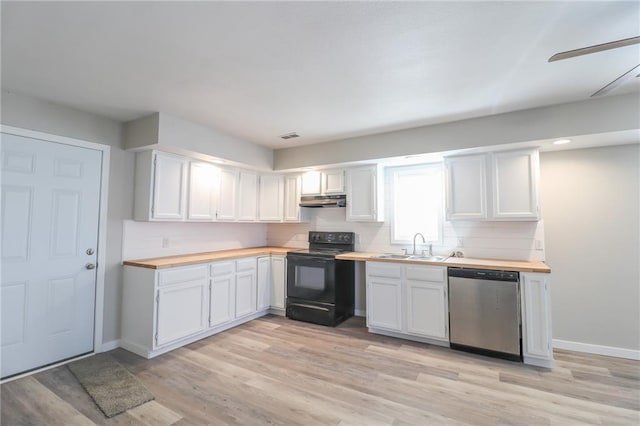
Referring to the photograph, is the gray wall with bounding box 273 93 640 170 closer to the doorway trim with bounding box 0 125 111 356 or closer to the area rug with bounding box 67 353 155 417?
the doorway trim with bounding box 0 125 111 356

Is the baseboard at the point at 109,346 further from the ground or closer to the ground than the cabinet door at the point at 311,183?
closer to the ground

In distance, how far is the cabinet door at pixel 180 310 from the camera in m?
3.17

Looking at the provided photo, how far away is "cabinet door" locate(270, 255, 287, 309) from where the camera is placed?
15.0 feet

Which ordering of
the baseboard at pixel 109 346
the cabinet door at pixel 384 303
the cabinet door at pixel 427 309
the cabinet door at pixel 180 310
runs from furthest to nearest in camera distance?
1. the cabinet door at pixel 384 303
2. the cabinet door at pixel 427 309
3. the baseboard at pixel 109 346
4. the cabinet door at pixel 180 310

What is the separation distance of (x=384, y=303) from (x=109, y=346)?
124 inches

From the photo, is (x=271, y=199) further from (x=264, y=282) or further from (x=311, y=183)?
(x=264, y=282)

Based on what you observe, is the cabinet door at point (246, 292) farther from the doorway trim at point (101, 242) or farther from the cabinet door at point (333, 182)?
the cabinet door at point (333, 182)

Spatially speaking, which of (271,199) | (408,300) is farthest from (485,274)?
(271,199)

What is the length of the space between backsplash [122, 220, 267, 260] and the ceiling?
137 cm

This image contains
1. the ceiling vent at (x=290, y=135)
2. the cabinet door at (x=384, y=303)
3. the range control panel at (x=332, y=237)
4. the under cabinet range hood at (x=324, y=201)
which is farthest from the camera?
the range control panel at (x=332, y=237)

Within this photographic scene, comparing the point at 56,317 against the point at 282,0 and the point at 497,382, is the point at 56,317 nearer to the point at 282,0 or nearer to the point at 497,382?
the point at 282,0

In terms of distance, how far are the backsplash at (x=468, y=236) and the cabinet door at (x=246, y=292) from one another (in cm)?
118

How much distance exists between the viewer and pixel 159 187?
3471mm

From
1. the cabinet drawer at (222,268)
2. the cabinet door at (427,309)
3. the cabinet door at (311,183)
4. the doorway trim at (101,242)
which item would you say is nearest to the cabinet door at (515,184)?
the cabinet door at (427,309)
